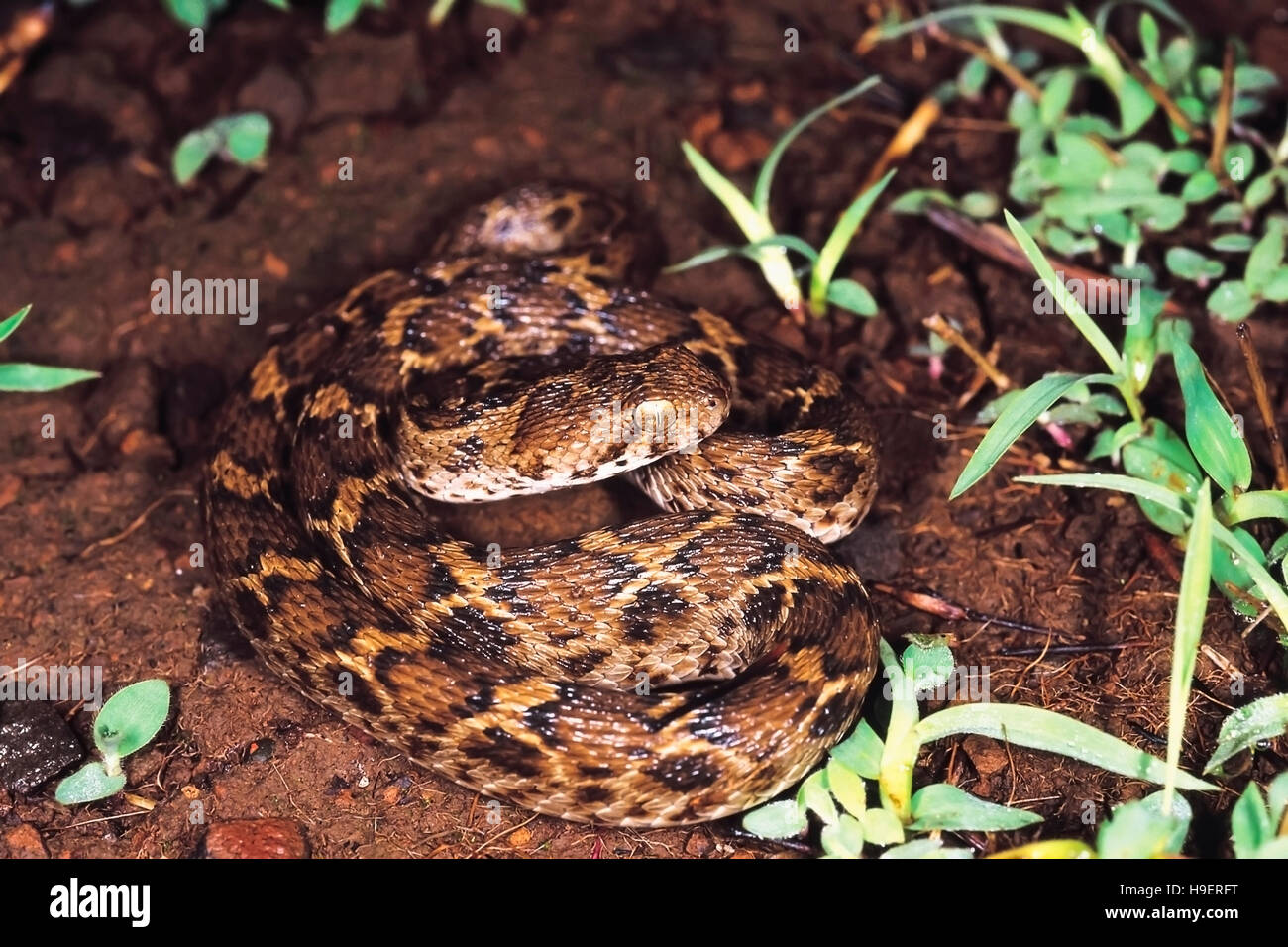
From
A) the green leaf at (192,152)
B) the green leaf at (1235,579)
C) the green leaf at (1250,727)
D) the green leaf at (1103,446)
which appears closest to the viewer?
the green leaf at (1250,727)

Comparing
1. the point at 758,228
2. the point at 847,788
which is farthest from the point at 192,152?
the point at 847,788

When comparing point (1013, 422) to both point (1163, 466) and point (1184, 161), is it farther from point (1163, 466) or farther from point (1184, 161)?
point (1184, 161)

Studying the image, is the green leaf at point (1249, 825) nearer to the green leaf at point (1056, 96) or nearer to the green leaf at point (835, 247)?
the green leaf at point (835, 247)

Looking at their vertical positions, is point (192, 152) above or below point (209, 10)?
below

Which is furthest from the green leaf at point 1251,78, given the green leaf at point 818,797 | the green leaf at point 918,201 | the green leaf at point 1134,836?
the green leaf at point 818,797

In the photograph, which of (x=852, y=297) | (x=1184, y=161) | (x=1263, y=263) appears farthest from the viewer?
(x=1184, y=161)
